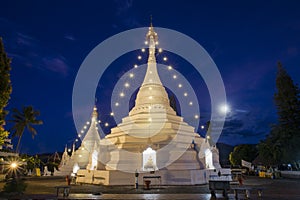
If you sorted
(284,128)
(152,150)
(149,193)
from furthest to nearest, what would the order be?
(284,128) → (152,150) → (149,193)

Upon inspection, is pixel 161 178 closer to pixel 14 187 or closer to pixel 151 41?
pixel 14 187

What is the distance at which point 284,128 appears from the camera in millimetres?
33781

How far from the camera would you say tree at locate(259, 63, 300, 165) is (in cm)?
3162

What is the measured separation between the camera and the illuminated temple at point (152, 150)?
1914cm

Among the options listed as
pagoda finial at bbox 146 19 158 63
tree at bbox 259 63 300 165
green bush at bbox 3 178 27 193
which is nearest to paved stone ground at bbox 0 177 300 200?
green bush at bbox 3 178 27 193

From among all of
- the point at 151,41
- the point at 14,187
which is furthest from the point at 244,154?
the point at 14,187

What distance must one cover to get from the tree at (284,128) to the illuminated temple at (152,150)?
36.7 feet

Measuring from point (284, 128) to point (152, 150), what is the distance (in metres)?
22.1

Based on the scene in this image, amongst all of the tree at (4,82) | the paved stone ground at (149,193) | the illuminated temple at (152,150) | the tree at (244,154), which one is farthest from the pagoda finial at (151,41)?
the tree at (244,154)

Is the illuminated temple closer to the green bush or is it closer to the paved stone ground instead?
the paved stone ground

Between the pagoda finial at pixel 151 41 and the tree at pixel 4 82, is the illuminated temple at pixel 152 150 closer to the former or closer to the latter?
the pagoda finial at pixel 151 41

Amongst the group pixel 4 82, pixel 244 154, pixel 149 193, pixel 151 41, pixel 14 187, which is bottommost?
pixel 149 193

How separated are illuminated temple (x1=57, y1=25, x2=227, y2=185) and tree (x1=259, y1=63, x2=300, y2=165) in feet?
36.7

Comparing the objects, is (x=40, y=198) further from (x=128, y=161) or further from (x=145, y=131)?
(x=145, y=131)
